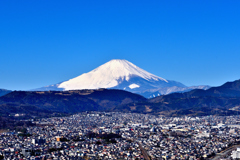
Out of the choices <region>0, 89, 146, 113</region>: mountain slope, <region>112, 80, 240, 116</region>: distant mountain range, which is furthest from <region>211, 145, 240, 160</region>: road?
<region>0, 89, 146, 113</region>: mountain slope

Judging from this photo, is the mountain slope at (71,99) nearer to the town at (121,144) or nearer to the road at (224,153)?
the town at (121,144)

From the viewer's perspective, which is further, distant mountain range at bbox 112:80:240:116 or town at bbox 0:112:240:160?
distant mountain range at bbox 112:80:240:116

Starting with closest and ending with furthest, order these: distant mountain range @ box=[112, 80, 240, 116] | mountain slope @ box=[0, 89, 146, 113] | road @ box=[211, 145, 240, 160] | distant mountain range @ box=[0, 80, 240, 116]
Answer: road @ box=[211, 145, 240, 160] < distant mountain range @ box=[112, 80, 240, 116] < distant mountain range @ box=[0, 80, 240, 116] < mountain slope @ box=[0, 89, 146, 113]

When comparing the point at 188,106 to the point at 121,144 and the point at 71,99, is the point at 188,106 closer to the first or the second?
the point at 71,99

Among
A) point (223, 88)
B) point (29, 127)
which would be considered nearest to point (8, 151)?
point (29, 127)

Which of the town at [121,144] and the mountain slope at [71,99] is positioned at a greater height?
the mountain slope at [71,99]

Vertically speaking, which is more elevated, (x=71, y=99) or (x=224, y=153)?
(x=71, y=99)

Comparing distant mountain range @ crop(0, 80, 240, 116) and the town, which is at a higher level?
distant mountain range @ crop(0, 80, 240, 116)

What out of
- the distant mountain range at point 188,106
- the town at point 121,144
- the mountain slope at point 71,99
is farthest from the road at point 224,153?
the mountain slope at point 71,99

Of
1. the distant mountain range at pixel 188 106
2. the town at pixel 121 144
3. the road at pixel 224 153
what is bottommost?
the road at pixel 224 153

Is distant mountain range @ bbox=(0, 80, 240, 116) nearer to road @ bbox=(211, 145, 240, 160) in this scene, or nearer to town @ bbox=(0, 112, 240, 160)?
town @ bbox=(0, 112, 240, 160)

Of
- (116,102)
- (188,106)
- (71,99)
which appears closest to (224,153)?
(188,106)

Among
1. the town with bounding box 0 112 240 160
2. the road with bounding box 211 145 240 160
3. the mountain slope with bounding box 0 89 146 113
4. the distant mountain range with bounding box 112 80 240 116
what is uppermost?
the mountain slope with bounding box 0 89 146 113
